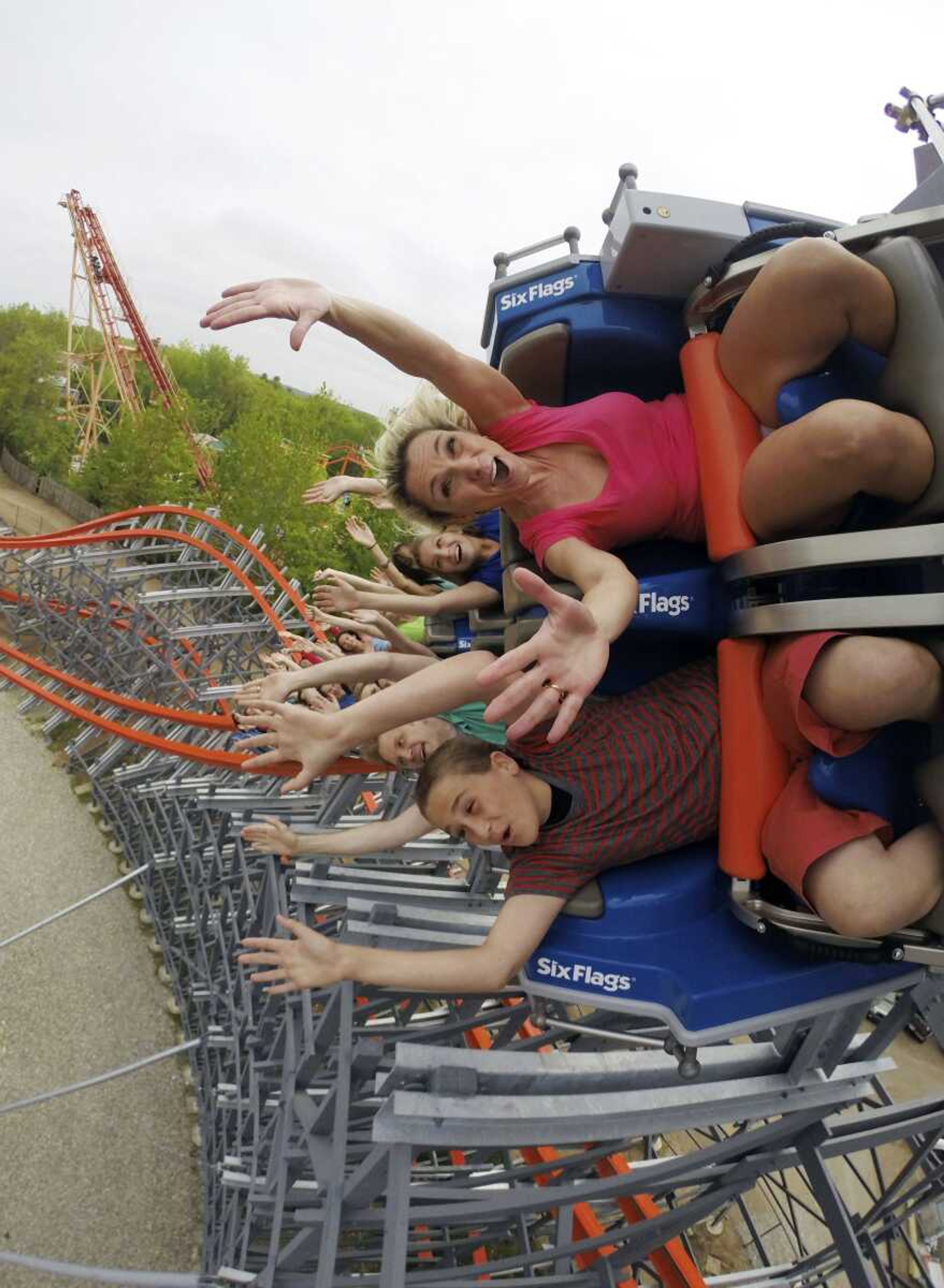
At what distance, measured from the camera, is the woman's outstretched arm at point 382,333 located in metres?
1.15

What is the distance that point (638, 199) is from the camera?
120 cm

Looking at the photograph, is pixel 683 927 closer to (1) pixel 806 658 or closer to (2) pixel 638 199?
(1) pixel 806 658

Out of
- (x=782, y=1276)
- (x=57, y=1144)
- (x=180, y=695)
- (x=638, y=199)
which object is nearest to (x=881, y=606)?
(x=638, y=199)

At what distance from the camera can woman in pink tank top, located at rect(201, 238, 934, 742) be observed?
39.6 inches

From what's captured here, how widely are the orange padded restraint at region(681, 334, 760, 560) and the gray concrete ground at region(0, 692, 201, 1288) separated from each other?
5044 millimetres

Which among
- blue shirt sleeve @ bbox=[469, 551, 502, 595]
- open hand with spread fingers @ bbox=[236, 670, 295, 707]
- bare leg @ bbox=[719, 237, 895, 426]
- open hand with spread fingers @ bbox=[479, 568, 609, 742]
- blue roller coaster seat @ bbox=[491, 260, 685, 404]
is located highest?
blue roller coaster seat @ bbox=[491, 260, 685, 404]

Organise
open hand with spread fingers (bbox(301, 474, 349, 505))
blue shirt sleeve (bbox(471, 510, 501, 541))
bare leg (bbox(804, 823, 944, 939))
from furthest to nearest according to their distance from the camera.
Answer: open hand with spread fingers (bbox(301, 474, 349, 505))
blue shirt sleeve (bbox(471, 510, 501, 541))
bare leg (bbox(804, 823, 944, 939))

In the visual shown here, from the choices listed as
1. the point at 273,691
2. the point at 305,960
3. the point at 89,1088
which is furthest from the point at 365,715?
the point at 89,1088

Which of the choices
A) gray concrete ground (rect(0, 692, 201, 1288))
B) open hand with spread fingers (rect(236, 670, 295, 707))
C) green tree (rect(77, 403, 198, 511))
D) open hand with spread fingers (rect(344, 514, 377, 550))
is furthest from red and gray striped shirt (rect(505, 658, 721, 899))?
green tree (rect(77, 403, 198, 511))

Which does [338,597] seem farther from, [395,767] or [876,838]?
[876,838]

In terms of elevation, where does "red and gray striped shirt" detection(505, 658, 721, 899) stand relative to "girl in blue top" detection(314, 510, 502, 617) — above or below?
below

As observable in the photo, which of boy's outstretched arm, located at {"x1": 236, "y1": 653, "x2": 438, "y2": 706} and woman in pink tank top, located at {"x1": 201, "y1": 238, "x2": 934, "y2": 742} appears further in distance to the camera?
boy's outstretched arm, located at {"x1": 236, "y1": 653, "x2": 438, "y2": 706}

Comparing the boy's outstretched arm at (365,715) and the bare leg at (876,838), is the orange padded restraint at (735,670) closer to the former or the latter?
the bare leg at (876,838)

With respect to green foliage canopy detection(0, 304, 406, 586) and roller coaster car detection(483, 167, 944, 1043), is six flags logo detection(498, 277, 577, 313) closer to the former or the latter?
roller coaster car detection(483, 167, 944, 1043)
